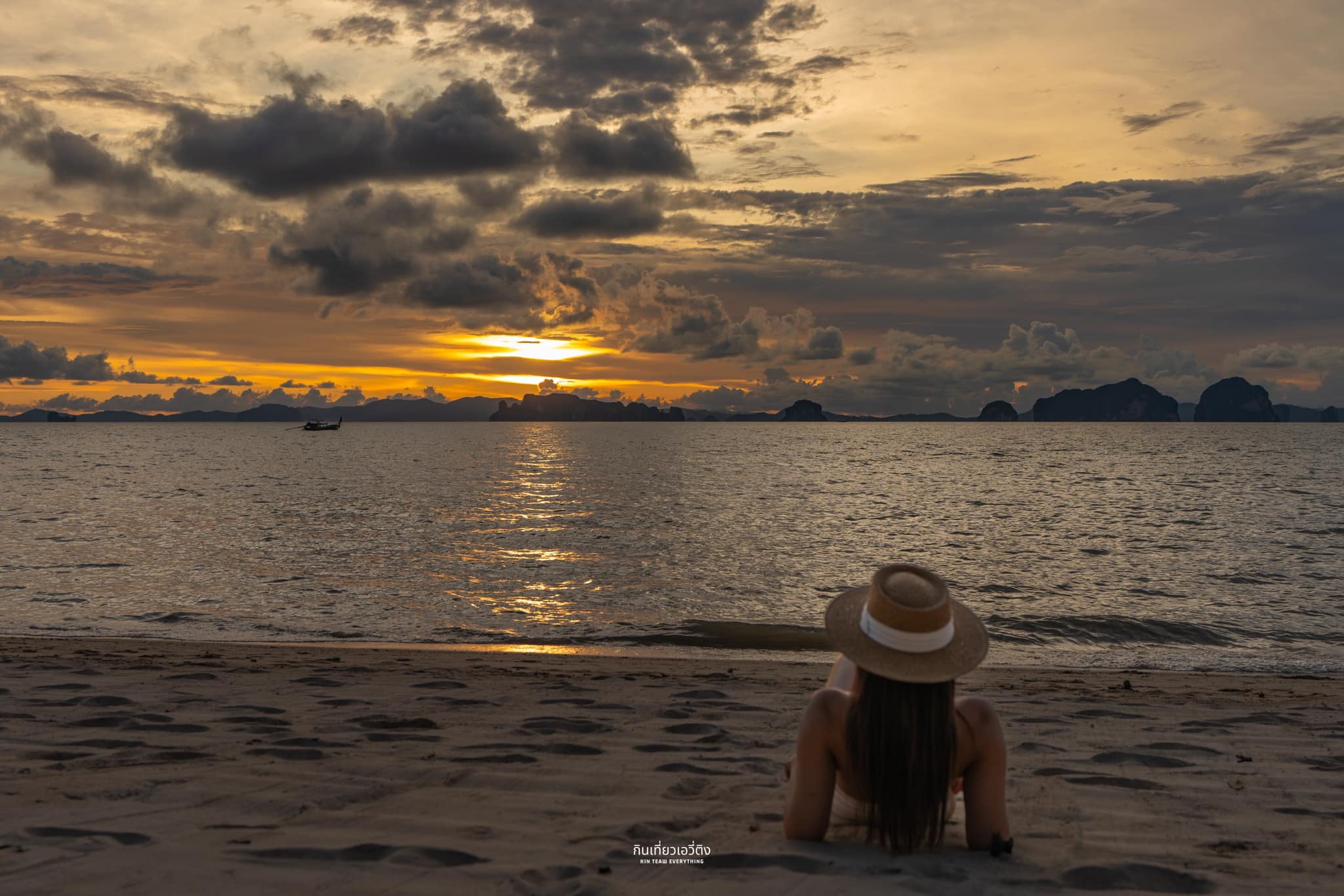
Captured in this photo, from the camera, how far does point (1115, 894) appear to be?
4.70m

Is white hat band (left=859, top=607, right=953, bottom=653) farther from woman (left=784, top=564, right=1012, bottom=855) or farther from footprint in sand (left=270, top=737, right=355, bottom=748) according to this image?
footprint in sand (left=270, top=737, right=355, bottom=748)

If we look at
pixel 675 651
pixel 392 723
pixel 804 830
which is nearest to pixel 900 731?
pixel 804 830

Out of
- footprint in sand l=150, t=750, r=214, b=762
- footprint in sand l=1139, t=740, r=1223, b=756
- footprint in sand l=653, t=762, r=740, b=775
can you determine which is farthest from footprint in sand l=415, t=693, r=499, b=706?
footprint in sand l=1139, t=740, r=1223, b=756

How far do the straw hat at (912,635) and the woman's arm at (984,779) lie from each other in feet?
1.76

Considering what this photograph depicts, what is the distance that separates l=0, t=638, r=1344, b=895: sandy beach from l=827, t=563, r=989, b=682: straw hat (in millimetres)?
1231

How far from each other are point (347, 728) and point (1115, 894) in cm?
643

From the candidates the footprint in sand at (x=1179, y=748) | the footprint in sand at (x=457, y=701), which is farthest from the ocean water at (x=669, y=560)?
the footprint in sand at (x=1179, y=748)

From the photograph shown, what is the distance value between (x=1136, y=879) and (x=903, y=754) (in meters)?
1.60

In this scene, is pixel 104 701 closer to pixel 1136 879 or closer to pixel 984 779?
pixel 984 779

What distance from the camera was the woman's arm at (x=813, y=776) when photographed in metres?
4.80

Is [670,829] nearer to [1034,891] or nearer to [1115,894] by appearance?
[1034,891]

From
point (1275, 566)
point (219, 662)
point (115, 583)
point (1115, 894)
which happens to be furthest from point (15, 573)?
point (1275, 566)

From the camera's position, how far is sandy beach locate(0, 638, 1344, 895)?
15.8ft

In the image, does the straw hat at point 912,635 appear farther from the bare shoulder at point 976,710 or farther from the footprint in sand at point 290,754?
the footprint in sand at point 290,754
